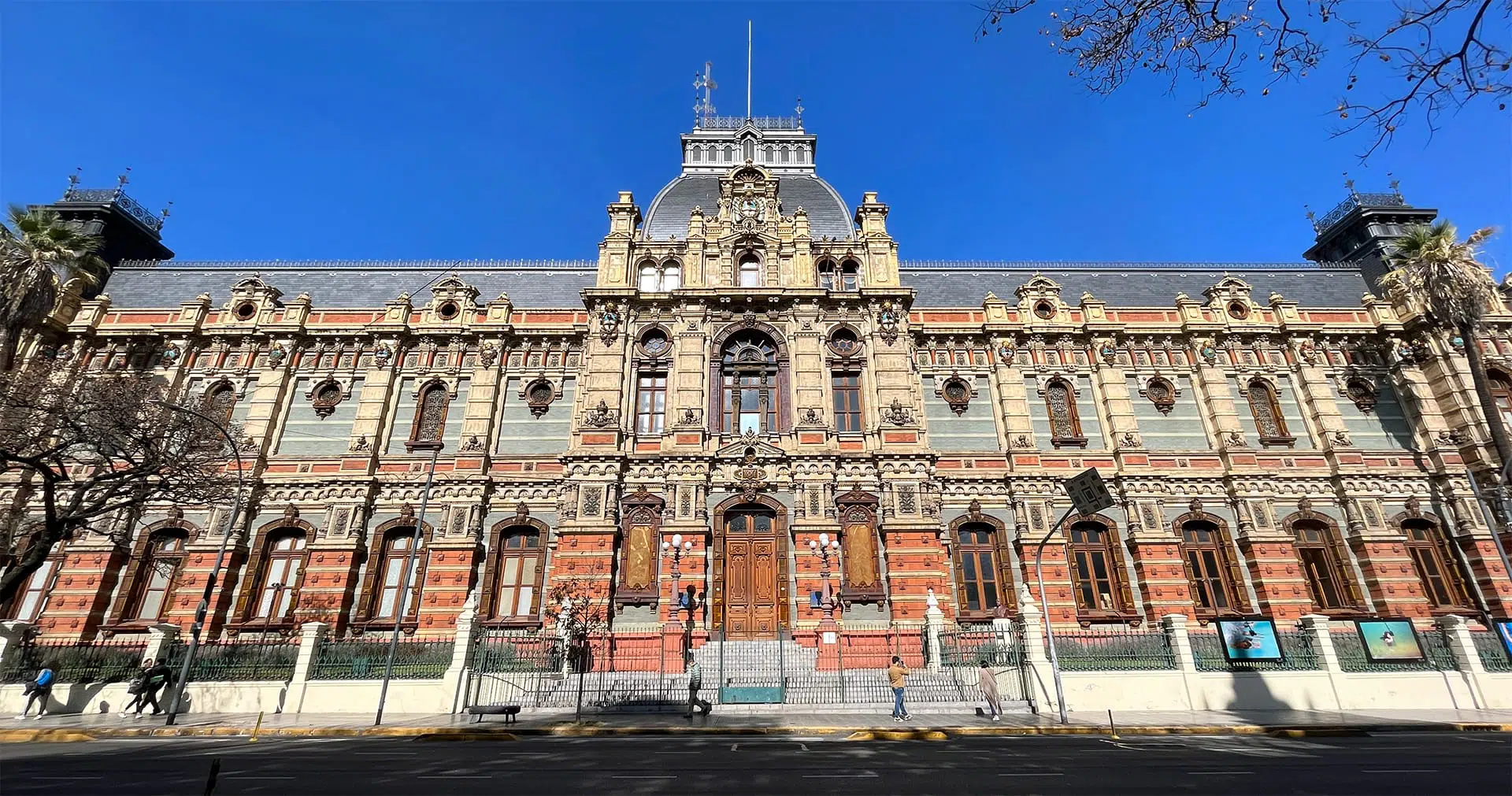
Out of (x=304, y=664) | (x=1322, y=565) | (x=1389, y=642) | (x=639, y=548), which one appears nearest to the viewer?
(x=304, y=664)

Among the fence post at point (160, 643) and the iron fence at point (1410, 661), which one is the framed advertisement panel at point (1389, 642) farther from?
the fence post at point (160, 643)

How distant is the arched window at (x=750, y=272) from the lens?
2783 centimetres

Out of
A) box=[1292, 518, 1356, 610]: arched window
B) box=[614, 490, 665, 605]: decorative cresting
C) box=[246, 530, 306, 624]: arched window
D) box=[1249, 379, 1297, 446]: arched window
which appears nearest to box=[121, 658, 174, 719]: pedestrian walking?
box=[246, 530, 306, 624]: arched window

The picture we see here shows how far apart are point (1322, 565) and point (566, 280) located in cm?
3362

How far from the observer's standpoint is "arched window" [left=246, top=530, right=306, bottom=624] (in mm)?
22406

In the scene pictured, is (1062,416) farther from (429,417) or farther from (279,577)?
(279,577)

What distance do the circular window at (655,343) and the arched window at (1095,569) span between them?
17123 millimetres

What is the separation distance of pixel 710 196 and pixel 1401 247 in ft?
94.0

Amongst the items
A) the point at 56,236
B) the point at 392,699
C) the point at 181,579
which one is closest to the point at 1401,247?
the point at 392,699

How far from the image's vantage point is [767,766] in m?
9.82

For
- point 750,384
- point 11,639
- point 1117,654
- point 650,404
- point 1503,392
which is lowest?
point 1117,654

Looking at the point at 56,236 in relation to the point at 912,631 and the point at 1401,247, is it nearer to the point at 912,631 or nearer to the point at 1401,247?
the point at 912,631

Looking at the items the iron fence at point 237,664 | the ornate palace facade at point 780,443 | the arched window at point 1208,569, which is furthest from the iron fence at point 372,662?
the arched window at point 1208,569

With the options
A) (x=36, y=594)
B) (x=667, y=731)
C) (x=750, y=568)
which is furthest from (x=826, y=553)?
(x=36, y=594)
